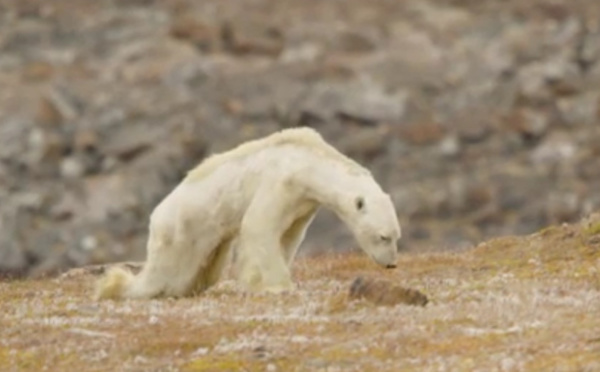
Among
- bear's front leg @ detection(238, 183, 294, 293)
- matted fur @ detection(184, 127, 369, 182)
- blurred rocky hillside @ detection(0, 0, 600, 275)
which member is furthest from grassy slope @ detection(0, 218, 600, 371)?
blurred rocky hillside @ detection(0, 0, 600, 275)

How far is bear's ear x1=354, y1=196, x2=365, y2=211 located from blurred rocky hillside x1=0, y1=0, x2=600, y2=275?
53.3 meters

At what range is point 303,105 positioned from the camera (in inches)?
4341

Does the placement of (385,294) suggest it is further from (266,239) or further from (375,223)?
(266,239)

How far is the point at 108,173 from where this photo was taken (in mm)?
99500

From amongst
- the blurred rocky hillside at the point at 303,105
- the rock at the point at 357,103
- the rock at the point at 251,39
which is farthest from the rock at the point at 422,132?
the rock at the point at 251,39

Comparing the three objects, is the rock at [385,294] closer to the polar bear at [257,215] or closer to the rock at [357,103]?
the polar bear at [257,215]

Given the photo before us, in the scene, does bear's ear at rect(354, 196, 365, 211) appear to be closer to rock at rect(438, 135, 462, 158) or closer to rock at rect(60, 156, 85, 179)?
rock at rect(60, 156, 85, 179)

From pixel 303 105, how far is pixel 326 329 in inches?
3351

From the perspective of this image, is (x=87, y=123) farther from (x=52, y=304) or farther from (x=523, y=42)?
(x=52, y=304)

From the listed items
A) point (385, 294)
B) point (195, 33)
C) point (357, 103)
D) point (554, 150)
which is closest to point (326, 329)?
point (385, 294)

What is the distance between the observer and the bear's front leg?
30.2 m

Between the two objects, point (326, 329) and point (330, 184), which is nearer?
point (326, 329)

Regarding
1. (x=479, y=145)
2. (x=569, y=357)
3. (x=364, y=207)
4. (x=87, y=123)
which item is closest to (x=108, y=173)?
(x=87, y=123)

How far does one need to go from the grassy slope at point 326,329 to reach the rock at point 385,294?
0.23m
